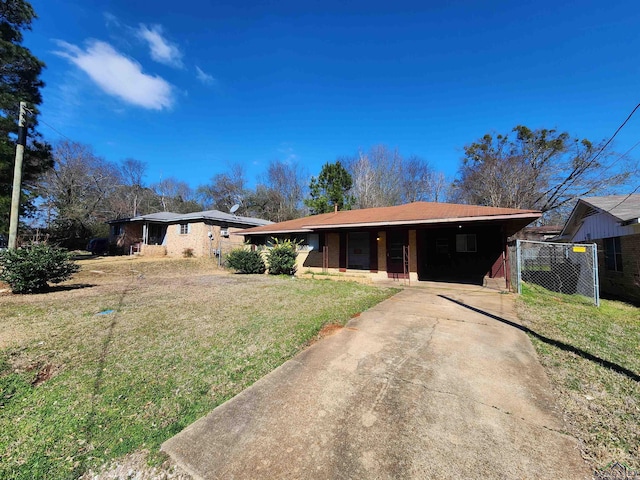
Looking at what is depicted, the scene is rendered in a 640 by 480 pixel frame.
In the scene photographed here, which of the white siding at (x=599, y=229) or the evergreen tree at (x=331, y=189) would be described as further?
the evergreen tree at (x=331, y=189)

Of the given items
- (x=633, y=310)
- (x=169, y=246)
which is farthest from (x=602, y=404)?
(x=169, y=246)

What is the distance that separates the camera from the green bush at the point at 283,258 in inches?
531

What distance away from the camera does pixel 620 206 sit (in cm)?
970


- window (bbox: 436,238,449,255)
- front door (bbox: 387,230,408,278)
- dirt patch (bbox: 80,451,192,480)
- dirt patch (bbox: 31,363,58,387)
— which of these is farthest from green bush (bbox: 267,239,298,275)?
dirt patch (bbox: 80,451,192,480)

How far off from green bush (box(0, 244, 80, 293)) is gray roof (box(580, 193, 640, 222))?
54.4 ft

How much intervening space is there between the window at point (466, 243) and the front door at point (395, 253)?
155 inches

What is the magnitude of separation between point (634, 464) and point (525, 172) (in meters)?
26.9

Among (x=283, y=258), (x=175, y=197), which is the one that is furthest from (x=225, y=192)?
(x=283, y=258)

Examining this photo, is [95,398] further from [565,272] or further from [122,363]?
[565,272]

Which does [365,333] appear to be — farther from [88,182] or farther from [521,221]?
[88,182]

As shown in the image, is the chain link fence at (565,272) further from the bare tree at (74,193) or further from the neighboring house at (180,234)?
the bare tree at (74,193)

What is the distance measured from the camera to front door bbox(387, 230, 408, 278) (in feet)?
37.8

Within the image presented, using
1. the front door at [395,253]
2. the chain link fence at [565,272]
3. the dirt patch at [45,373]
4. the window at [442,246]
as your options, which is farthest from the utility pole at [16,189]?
the window at [442,246]

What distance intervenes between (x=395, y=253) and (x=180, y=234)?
16782 millimetres
